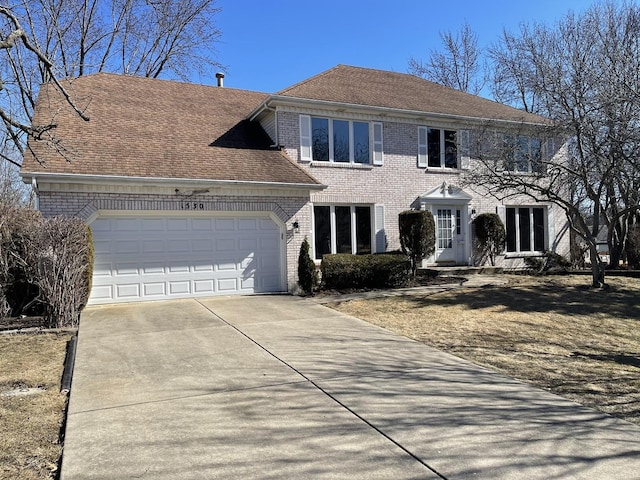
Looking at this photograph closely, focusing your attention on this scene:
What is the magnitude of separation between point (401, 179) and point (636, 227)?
32.5 feet

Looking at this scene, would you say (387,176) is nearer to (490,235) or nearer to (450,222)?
(450,222)

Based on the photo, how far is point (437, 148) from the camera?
1627 centimetres

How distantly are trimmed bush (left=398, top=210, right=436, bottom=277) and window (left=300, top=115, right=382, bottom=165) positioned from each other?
210cm

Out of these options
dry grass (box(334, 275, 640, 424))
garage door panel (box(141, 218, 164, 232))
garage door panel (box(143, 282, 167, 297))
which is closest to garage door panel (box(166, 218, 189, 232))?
garage door panel (box(141, 218, 164, 232))

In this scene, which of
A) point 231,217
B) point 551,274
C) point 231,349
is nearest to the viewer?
point 231,349

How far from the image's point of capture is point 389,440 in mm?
3795

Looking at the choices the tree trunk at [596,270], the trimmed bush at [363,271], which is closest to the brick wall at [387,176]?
the trimmed bush at [363,271]

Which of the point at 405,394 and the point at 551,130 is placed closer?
the point at 405,394

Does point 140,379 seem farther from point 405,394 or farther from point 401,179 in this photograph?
point 401,179

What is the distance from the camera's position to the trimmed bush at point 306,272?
40.4ft

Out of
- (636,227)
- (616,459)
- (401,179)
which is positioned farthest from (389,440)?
(636,227)

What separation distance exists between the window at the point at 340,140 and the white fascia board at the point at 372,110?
426 millimetres

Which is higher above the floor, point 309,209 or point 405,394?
point 309,209

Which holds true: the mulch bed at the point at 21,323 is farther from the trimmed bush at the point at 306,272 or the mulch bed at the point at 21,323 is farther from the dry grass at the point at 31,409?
the trimmed bush at the point at 306,272
